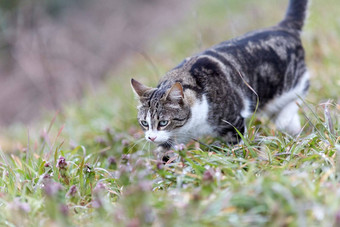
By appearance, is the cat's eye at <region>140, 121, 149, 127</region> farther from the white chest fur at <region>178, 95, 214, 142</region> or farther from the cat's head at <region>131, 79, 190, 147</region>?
the white chest fur at <region>178, 95, 214, 142</region>

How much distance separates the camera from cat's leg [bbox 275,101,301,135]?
366cm

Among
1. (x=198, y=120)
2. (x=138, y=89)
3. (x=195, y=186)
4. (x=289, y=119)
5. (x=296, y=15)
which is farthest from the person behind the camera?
(x=296, y=15)

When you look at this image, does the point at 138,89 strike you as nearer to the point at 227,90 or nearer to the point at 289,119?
the point at 227,90

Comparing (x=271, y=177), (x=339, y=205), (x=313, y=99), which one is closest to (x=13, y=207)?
(x=271, y=177)

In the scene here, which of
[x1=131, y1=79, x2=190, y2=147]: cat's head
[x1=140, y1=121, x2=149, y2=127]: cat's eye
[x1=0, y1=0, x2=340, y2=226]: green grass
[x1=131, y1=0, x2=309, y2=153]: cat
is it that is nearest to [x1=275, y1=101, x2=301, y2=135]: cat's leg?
[x1=131, y1=0, x2=309, y2=153]: cat

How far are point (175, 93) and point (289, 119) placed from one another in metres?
1.40

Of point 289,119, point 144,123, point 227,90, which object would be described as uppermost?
point 227,90

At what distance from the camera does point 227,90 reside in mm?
3324

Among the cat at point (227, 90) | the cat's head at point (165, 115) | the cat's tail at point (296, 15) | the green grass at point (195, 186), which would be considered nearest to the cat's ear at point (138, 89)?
the cat at point (227, 90)

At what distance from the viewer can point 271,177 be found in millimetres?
2090

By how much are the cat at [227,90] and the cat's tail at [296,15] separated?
0.11 meters

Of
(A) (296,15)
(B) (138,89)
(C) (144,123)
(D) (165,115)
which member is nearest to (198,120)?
(D) (165,115)

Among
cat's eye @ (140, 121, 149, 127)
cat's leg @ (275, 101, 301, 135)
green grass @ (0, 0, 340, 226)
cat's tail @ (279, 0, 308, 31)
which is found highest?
cat's tail @ (279, 0, 308, 31)

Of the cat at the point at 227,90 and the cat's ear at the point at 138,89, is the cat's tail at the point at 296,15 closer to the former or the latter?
the cat at the point at 227,90
